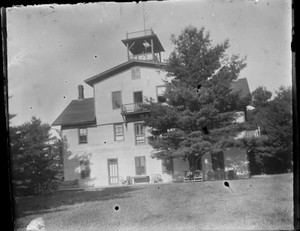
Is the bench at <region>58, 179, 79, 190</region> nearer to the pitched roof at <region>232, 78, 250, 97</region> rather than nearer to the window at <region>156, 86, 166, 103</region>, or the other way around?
the window at <region>156, 86, 166, 103</region>

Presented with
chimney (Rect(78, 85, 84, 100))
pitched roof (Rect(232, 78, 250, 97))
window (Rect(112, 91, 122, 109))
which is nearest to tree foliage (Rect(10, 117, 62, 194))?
chimney (Rect(78, 85, 84, 100))

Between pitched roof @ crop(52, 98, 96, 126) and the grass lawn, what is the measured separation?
4.06 ft

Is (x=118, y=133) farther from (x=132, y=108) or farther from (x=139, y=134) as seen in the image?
(x=132, y=108)

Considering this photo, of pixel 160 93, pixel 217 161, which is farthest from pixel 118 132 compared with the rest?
pixel 217 161

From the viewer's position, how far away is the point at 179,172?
4.53 meters

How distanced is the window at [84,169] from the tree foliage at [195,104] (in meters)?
1.20

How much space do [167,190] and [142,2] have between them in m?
2.89

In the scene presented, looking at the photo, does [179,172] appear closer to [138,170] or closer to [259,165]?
[138,170]

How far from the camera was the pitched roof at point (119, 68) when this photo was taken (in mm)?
4214

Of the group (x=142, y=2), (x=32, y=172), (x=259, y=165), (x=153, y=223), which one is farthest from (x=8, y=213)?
(x=259, y=165)

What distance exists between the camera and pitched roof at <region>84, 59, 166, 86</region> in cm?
421

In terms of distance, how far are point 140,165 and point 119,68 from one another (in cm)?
168

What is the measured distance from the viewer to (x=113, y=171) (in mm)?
4422

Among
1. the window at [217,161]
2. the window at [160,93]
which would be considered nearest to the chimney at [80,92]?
the window at [160,93]
